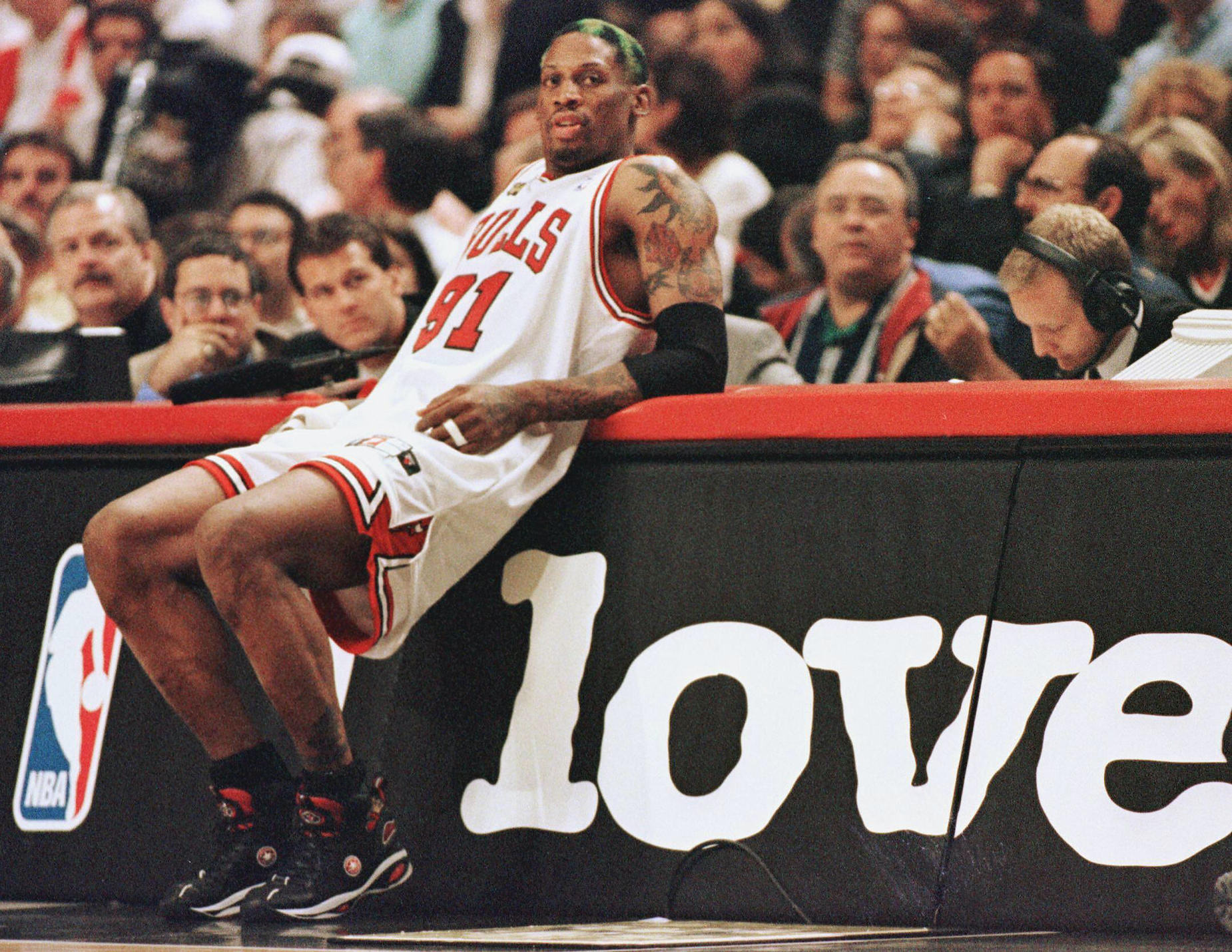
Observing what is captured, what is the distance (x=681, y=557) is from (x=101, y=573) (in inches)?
40.6

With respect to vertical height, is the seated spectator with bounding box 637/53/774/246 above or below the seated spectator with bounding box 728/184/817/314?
above

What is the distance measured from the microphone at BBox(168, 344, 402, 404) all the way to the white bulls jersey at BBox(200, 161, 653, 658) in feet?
1.08

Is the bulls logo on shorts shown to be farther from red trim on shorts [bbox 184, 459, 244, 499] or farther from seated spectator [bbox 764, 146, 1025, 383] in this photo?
seated spectator [bbox 764, 146, 1025, 383]

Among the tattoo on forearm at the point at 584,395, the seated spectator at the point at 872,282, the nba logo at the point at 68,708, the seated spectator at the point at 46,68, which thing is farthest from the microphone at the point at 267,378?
the seated spectator at the point at 46,68

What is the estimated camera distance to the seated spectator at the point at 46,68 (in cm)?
810

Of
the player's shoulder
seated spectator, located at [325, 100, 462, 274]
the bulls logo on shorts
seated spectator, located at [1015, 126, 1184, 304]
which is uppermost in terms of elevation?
seated spectator, located at [1015, 126, 1184, 304]

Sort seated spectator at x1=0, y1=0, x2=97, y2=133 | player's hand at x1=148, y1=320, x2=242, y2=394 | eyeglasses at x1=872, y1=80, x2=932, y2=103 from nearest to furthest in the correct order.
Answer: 1. player's hand at x1=148, y1=320, x2=242, y2=394
2. eyeglasses at x1=872, y1=80, x2=932, y2=103
3. seated spectator at x1=0, y1=0, x2=97, y2=133

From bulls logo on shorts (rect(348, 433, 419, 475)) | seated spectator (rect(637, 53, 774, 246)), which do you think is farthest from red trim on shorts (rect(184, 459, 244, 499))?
seated spectator (rect(637, 53, 774, 246))

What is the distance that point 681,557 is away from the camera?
2875 millimetres

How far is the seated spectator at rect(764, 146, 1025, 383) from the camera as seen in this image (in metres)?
4.56

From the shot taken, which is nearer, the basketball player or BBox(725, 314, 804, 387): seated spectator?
the basketball player

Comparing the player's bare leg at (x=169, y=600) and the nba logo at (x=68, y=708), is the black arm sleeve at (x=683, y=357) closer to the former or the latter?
the player's bare leg at (x=169, y=600)

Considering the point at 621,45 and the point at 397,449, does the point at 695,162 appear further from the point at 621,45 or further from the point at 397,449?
the point at 397,449

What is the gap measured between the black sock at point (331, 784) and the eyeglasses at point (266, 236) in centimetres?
332
